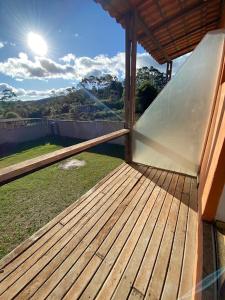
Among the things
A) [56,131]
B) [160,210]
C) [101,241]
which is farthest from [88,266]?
[56,131]

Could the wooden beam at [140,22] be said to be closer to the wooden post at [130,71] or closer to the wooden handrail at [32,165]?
the wooden post at [130,71]

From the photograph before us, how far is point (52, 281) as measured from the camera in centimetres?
107

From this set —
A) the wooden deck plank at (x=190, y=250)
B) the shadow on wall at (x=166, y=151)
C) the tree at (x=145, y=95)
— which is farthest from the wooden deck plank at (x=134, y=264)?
the tree at (x=145, y=95)

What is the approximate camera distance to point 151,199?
77.2 inches

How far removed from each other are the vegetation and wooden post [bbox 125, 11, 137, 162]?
200 inches

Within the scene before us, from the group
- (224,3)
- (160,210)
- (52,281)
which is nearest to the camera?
(52,281)

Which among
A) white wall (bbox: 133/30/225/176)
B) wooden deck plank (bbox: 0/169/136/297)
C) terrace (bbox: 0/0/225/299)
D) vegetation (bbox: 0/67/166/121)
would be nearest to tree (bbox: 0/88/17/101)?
vegetation (bbox: 0/67/166/121)

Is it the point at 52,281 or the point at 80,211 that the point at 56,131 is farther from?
the point at 52,281

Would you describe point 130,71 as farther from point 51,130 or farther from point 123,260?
point 51,130

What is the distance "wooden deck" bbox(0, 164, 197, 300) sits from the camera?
103 centimetres

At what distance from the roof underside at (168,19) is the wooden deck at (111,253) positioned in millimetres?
2152

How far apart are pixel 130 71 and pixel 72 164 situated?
3423mm

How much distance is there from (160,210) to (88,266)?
0.90 m

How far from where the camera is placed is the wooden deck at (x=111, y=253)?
103cm
